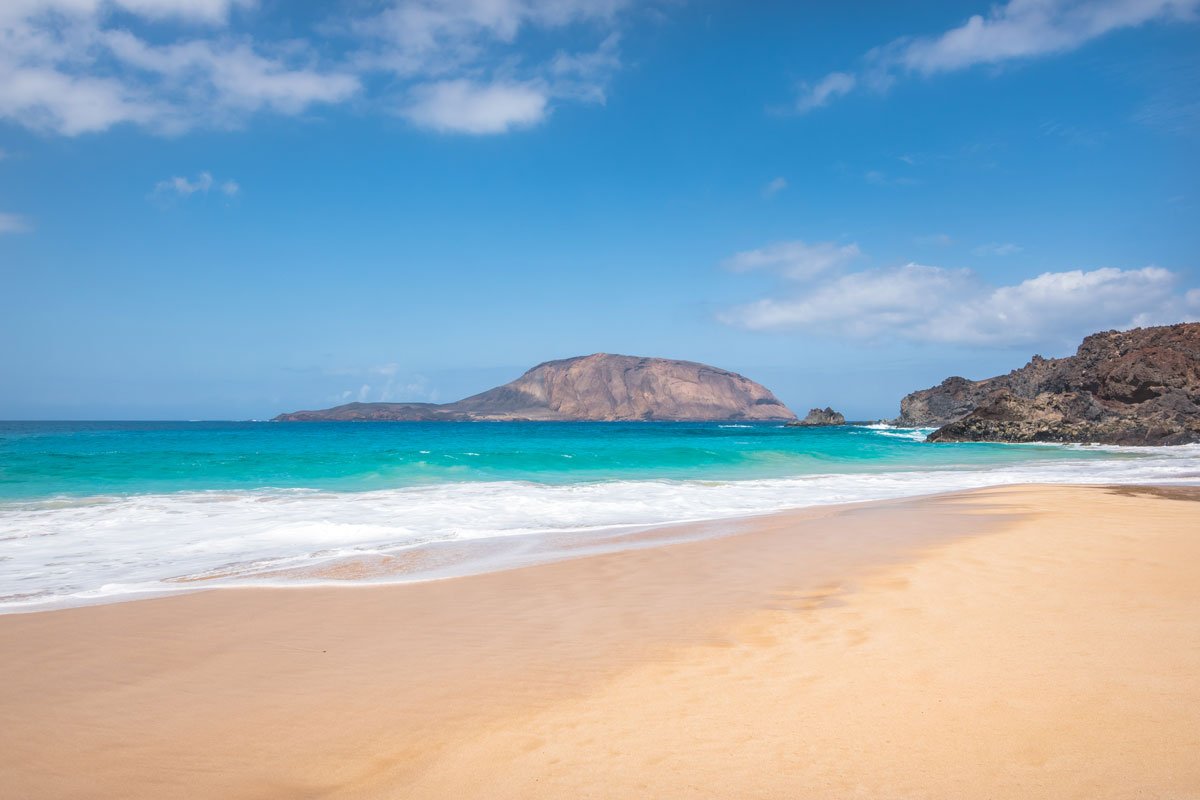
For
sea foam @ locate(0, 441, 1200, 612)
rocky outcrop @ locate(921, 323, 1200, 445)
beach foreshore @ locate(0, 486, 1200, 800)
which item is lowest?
sea foam @ locate(0, 441, 1200, 612)

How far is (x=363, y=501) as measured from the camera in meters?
15.7

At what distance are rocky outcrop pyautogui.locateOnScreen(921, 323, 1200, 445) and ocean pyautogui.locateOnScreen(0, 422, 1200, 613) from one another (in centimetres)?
1171

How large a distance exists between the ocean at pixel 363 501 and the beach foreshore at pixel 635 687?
2.11 m

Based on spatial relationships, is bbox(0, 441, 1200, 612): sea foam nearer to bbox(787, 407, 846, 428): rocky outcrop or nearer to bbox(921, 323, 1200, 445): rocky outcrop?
bbox(921, 323, 1200, 445): rocky outcrop

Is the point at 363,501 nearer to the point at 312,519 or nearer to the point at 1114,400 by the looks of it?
the point at 312,519

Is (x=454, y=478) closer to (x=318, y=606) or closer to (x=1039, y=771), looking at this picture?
(x=318, y=606)

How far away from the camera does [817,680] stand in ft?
12.7

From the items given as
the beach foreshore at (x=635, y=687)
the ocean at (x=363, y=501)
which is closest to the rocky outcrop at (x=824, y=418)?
the ocean at (x=363, y=501)

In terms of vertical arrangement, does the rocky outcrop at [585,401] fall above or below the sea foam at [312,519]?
above

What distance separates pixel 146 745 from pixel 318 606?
2.70m

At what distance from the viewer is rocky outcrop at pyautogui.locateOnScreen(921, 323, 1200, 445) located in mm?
43562

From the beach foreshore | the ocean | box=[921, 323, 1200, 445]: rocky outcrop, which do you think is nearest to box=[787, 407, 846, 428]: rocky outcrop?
box=[921, 323, 1200, 445]: rocky outcrop

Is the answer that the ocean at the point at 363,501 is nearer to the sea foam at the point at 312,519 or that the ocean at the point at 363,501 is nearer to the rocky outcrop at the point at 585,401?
the sea foam at the point at 312,519

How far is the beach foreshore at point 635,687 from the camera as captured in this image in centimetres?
288
